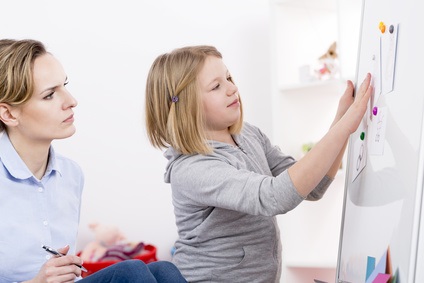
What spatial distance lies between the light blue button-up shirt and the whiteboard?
695 mm

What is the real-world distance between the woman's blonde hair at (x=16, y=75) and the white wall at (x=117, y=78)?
37.8 inches

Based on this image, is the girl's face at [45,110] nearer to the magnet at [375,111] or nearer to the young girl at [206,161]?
the young girl at [206,161]

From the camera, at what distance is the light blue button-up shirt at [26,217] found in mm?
1549

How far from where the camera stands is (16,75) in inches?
61.6

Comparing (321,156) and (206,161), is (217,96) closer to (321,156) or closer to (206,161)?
(206,161)

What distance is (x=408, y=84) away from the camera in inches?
43.6

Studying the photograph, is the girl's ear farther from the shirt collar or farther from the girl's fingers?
the girl's fingers

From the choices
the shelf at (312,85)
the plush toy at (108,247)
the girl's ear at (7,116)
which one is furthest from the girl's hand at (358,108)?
the plush toy at (108,247)

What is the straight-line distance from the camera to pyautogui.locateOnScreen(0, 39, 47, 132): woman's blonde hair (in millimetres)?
1564

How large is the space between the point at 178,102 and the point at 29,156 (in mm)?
389

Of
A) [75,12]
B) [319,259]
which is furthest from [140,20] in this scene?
[319,259]

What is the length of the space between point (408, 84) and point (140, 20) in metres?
1.84

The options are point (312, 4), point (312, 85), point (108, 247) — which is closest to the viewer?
point (108, 247)

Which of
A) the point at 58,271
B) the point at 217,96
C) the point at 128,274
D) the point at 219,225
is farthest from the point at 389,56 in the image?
the point at 58,271
